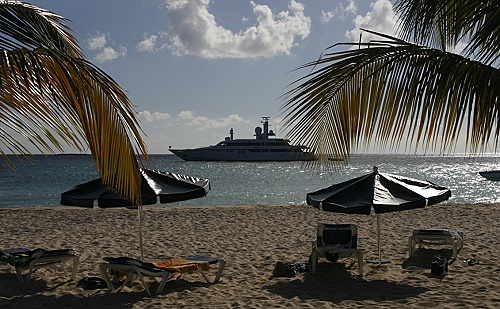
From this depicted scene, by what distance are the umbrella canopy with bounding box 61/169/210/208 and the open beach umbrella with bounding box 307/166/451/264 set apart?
157 cm

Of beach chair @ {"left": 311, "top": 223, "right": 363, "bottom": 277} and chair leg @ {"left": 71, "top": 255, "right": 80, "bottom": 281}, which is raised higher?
beach chair @ {"left": 311, "top": 223, "right": 363, "bottom": 277}

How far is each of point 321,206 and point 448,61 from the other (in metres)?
3.31

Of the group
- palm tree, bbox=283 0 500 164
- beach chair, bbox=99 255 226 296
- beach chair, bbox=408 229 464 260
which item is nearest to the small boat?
beach chair, bbox=408 229 464 260

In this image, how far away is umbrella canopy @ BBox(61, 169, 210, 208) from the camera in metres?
5.99

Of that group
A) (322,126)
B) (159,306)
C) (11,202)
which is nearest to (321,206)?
(159,306)

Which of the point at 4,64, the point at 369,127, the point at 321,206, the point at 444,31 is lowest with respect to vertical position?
the point at 321,206

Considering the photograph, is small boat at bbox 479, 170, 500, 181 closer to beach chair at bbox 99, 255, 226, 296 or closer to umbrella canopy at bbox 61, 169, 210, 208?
umbrella canopy at bbox 61, 169, 210, 208

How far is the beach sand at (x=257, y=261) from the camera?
5.24 metres

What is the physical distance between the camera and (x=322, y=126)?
334 centimetres

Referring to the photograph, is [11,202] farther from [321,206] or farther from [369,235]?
[321,206]

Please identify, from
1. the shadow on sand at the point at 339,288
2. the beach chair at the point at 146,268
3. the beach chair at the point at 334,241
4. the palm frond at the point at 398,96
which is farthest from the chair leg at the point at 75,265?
the palm frond at the point at 398,96

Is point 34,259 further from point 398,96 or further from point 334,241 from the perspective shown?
point 398,96

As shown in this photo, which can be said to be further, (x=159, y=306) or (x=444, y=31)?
(x=159, y=306)

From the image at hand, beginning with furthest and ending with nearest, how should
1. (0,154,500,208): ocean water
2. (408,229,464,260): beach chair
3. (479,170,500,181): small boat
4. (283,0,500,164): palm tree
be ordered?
(479,170,500,181): small boat → (0,154,500,208): ocean water → (408,229,464,260): beach chair → (283,0,500,164): palm tree
